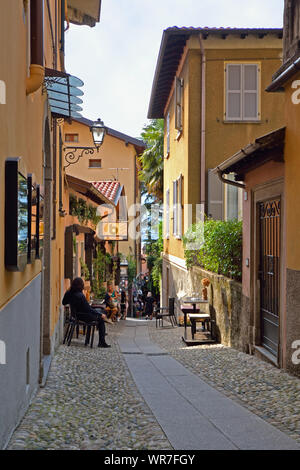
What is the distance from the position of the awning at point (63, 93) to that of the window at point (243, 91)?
7846mm

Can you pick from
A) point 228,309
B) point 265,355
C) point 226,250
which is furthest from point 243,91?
point 265,355

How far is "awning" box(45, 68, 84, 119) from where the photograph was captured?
7.99 meters

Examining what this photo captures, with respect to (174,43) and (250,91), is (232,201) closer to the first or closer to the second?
(250,91)

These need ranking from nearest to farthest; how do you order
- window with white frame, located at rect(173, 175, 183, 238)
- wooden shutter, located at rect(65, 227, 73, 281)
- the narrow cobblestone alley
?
1. the narrow cobblestone alley
2. wooden shutter, located at rect(65, 227, 73, 281)
3. window with white frame, located at rect(173, 175, 183, 238)

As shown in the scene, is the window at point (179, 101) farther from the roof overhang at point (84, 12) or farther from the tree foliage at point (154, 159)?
the tree foliage at point (154, 159)

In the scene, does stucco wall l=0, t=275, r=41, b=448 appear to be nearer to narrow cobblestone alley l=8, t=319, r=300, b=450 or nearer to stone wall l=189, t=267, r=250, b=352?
narrow cobblestone alley l=8, t=319, r=300, b=450

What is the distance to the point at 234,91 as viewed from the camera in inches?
671

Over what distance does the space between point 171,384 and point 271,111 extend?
36.9ft

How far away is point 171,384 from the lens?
780cm

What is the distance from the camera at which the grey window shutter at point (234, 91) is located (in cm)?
1706

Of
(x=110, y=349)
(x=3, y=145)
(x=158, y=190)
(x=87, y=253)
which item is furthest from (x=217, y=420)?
(x=158, y=190)

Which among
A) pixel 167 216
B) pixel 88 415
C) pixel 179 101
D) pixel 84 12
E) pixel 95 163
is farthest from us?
pixel 95 163

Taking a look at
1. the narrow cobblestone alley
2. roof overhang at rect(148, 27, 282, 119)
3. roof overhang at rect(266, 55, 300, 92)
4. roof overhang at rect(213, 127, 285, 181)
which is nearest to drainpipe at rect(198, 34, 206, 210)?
roof overhang at rect(148, 27, 282, 119)

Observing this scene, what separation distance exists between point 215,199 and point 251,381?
10.0 metres
